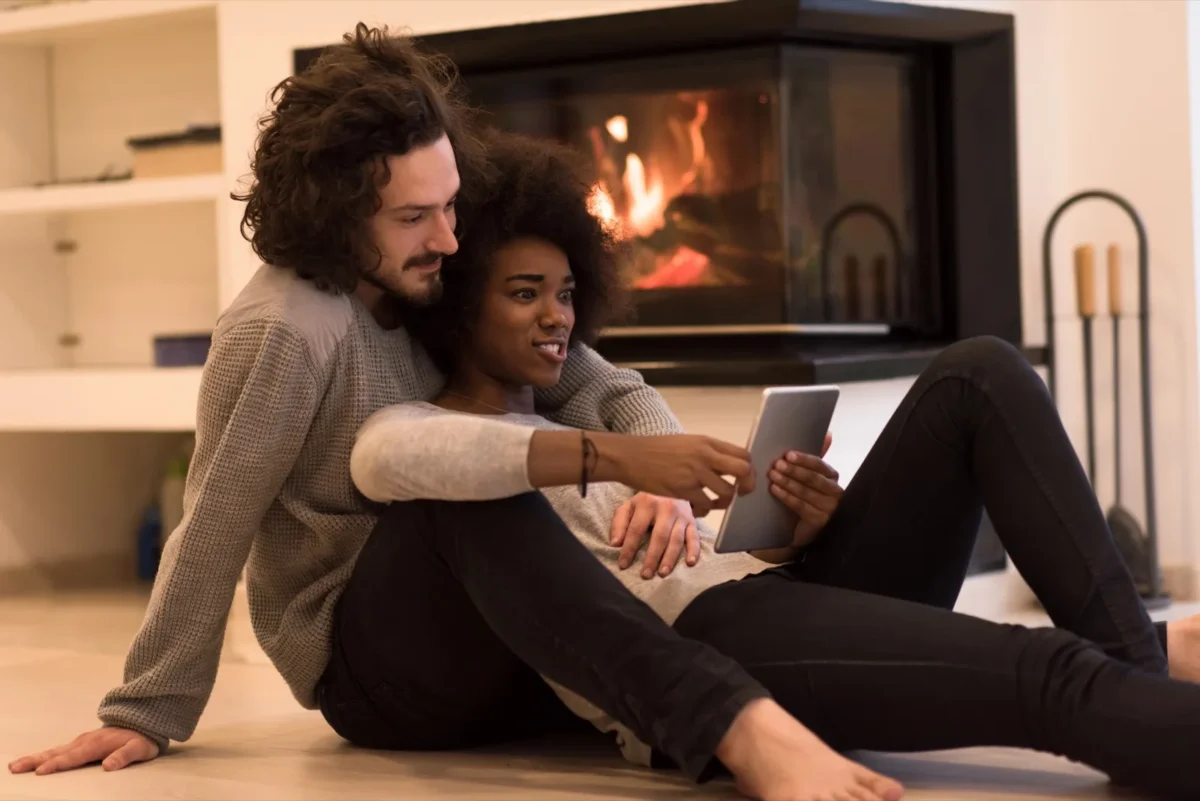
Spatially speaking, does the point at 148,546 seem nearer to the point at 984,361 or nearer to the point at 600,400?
the point at 600,400

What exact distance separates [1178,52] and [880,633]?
206 cm

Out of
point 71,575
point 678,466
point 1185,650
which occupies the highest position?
point 678,466

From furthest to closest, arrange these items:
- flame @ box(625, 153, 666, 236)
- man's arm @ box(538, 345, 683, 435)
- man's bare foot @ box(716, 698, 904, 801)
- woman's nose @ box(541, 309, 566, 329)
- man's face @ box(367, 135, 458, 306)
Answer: flame @ box(625, 153, 666, 236), man's arm @ box(538, 345, 683, 435), woman's nose @ box(541, 309, 566, 329), man's face @ box(367, 135, 458, 306), man's bare foot @ box(716, 698, 904, 801)

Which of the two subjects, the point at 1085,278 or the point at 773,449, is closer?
the point at 773,449

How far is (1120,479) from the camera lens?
315 cm

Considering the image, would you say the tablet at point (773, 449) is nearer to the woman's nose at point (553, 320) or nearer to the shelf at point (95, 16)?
the woman's nose at point (553, 320)

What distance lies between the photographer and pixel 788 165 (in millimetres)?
2914

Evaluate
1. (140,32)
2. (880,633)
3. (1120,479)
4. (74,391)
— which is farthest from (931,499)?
(140,32)

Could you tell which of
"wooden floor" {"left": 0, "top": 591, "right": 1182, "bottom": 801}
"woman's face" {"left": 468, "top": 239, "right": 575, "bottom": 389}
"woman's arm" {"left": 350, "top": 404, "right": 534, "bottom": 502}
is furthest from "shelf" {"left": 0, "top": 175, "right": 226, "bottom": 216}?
"woman's arm" {"left": 350, "top": 404, "right": 534, "bottom": 502}

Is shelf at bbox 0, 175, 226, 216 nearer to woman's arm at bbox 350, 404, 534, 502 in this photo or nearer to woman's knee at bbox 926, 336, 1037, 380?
woman's arm at bbox 350, 404, 534, 502

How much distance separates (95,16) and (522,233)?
6.81 ft

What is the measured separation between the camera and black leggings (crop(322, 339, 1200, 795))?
1.38 m

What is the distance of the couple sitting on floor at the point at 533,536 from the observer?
4.58 ft

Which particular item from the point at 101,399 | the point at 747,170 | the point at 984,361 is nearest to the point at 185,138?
the point at 101,399
